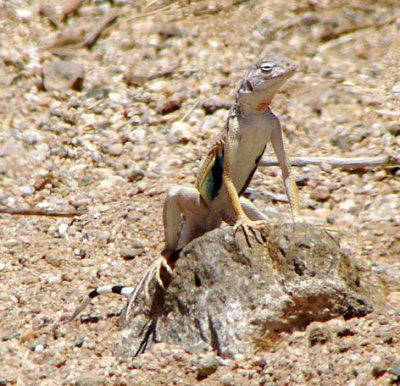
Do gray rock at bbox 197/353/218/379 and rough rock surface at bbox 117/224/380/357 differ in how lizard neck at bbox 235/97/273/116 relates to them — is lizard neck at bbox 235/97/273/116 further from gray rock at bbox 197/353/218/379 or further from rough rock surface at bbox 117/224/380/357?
gray rock at bbox 197/353/218/379

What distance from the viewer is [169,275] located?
5.39 meters

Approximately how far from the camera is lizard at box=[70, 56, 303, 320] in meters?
5.07

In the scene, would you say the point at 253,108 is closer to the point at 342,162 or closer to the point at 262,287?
the point at 262,287

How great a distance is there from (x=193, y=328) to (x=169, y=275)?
0.50 m

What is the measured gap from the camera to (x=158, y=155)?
853 centimetres

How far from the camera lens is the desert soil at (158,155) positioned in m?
4.94

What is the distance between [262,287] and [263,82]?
123 cm

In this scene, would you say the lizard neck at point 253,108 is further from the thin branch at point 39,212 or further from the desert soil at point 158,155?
the thin branch at point 39,212

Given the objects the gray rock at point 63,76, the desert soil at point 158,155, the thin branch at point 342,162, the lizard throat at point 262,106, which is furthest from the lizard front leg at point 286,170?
the gray rock at point 63,76

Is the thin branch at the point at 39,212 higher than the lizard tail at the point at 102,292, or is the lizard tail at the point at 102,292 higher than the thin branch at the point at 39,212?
the lizard tail at the point at 102,292

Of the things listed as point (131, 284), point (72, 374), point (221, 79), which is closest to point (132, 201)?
point (131, 284)

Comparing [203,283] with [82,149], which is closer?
[203,283]

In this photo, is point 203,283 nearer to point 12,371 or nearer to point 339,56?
point 12,371

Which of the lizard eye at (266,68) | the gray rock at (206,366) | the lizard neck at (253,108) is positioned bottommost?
the gray rock at (206,366)
